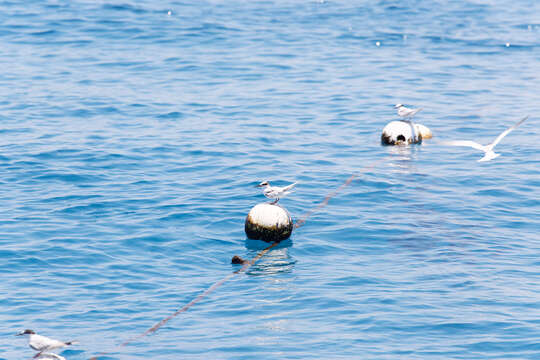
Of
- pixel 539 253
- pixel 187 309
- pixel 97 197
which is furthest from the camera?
pixel 97 197

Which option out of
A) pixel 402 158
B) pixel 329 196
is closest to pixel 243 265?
pixel 329 196

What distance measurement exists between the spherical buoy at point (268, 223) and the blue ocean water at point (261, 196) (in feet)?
0.97

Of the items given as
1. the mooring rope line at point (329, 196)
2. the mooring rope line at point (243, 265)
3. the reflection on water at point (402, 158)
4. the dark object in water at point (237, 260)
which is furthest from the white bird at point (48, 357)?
the reflection on water at point (402, 158)

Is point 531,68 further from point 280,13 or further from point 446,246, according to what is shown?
point 446,246

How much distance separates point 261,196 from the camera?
19875 millimetres

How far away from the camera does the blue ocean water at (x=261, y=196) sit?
41.9 ft

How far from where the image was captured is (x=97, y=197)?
19281mm

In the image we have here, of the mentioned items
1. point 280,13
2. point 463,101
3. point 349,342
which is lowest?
point 349,342

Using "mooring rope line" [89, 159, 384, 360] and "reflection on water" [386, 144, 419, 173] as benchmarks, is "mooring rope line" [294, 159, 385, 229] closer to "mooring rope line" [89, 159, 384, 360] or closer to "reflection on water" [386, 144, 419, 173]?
"mooring rope line" [89, 159, 384, 360]

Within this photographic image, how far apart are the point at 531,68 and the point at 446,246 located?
2189cm

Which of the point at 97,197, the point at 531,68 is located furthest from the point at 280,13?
the point at 97,197

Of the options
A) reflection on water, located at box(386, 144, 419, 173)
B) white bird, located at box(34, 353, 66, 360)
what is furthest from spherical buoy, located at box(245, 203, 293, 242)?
white bird, located at box(34, 353, 66, 360)

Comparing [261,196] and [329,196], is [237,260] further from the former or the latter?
[329,196]

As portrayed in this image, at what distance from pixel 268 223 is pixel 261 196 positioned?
143 inches
